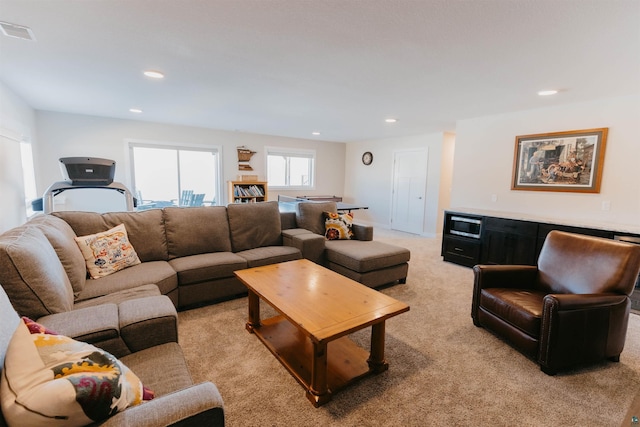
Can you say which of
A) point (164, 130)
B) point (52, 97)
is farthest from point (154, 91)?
point (164, 130)

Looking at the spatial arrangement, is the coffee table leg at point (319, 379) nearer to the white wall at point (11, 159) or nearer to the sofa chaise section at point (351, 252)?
the sofa chaise section at point (351, 252)

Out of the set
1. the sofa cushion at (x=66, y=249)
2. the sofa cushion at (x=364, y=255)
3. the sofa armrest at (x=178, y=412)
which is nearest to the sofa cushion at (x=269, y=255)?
the sofa cushion at (x=364, y=255)

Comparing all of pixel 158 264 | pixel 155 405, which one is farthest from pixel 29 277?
pixel 158 264

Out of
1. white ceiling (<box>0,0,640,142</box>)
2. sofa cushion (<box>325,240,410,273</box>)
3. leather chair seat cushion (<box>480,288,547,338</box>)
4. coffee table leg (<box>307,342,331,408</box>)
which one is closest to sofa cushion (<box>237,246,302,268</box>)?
sofa cushion (<box>325,240,410,273</box>)

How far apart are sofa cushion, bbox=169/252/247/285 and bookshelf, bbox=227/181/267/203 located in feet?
11.3

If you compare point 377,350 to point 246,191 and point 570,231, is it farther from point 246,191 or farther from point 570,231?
point 246,191

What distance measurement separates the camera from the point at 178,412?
2.88 feet

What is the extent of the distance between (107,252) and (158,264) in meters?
0.42

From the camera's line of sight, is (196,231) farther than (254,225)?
No

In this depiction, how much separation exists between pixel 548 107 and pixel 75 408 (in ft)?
16.8

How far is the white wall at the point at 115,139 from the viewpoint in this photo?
4.76 metres

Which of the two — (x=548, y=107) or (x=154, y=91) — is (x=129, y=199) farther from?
(x=548, y=107)

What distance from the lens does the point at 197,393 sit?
0.96m

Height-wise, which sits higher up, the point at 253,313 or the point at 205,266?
the point at 205,266
